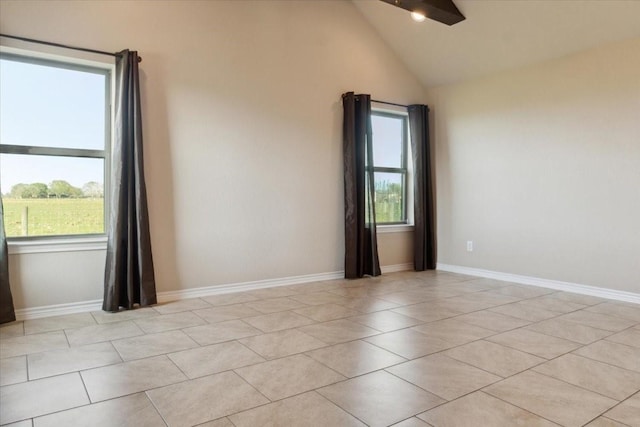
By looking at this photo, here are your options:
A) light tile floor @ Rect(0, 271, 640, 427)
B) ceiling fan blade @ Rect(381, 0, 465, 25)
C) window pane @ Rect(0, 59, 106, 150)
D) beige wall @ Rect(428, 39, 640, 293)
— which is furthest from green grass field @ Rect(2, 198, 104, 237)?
beige wall @ Rect(428, 39, 640, 293)

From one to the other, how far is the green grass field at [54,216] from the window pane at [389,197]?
3.28 meters

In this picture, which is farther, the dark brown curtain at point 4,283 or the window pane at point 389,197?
the window pane at point 389,197

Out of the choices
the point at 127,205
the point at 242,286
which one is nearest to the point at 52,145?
the point at 127,205

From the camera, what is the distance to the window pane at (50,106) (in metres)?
3.47

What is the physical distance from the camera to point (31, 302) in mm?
3471

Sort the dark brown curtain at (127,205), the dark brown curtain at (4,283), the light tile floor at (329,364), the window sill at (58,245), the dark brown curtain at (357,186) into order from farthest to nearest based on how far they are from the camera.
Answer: the dark brown curtain at (357,186) < the dark brown curtain at (127,205) < the window sill at (58,245) < the dark brown curtain at (4,283) < the light tile floor at (329,364)

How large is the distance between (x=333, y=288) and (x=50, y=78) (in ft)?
10.6

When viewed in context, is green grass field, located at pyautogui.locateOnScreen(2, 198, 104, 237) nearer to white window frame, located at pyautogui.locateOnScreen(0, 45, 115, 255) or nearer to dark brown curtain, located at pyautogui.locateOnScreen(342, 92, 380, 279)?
white window frame, located at pyautogui.locateOnScreen(0, 45, 115, 255)

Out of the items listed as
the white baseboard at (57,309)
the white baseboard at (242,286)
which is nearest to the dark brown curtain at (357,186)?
the white baseboard at (242,286)

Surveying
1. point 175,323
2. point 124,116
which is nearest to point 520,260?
point 175,323

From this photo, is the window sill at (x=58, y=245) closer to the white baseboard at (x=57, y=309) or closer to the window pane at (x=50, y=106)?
the white baseboard at (x=57, y=309)

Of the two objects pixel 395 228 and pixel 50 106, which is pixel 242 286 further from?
pixel 50 106

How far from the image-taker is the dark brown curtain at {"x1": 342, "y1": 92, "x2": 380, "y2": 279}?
199 inches

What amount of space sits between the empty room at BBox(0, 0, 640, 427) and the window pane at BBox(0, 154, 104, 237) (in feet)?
0.05
